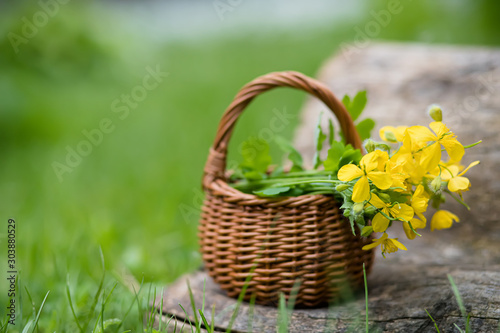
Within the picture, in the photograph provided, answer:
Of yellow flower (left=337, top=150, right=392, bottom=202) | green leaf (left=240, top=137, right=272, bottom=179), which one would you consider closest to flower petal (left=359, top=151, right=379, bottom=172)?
yellow flower (left=337, top=150, right=392, bottom=202)

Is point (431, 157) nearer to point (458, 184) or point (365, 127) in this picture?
point (458, 184)

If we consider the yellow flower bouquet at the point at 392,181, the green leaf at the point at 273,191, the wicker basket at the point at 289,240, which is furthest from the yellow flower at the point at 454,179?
the green leaf at the point at 273,191

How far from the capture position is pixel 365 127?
122 cm

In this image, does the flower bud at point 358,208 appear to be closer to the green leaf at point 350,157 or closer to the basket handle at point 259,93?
the green leaf at point 350,157

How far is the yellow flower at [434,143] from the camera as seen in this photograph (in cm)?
97

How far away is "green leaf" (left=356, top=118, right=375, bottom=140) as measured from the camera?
1.21 metres

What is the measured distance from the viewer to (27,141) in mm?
3332

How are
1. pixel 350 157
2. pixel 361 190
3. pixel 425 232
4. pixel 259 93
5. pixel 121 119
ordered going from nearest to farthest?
pixel 361 190
pixel 350 157
pixel 259 93
pixel 425 232
pixel 121 119

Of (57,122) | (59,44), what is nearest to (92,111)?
(57,122)

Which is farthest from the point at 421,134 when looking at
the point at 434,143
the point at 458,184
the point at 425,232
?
the point at 425,232

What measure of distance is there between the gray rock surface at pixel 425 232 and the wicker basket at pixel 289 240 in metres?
0.07

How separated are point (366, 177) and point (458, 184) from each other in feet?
0.72

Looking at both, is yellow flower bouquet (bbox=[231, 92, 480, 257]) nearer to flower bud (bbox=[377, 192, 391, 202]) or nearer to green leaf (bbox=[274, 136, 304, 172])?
flower bud (bbox=[377, 192, 391, 202])

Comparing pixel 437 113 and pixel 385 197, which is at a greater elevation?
pixel 437 113
